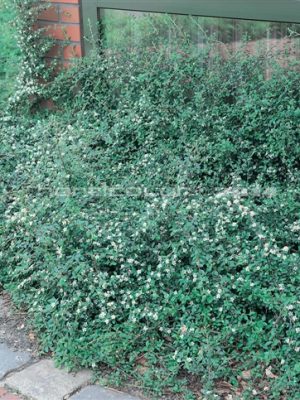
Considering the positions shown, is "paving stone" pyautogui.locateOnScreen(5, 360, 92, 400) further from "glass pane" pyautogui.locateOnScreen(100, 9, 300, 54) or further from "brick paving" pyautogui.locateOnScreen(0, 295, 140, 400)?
"glass pane" pyautogui.locateOnScreen(100, 9, 300, 54)

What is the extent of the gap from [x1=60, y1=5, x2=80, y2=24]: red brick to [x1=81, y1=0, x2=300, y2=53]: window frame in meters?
0.06

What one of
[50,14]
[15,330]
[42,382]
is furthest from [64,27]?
[42,382]

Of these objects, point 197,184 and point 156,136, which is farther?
point 156,136

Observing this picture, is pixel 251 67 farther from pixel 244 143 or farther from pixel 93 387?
pixel 93 387

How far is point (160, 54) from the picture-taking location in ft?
18.1

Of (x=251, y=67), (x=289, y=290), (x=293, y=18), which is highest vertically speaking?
(x=293, y=18)

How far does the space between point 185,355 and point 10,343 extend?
1020mm

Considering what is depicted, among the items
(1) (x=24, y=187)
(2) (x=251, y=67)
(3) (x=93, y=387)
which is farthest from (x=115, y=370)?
(2) (x=251, y=67)

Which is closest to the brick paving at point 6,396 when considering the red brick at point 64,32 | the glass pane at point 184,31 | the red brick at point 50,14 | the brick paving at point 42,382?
the brick paving at point 42,382

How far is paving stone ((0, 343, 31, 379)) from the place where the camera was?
3.54 m

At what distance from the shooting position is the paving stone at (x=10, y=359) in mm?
3543

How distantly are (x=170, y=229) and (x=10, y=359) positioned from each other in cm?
109

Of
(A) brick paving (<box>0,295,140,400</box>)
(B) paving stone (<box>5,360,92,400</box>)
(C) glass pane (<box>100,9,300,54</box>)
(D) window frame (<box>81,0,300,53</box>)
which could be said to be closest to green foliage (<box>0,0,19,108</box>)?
(D) window frame (<box>81,0,300,53</box>)

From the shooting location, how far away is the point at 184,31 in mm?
5570
